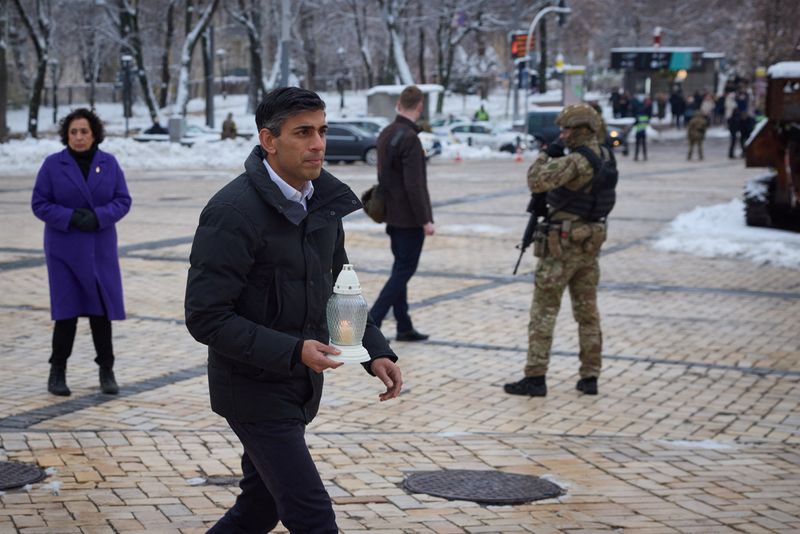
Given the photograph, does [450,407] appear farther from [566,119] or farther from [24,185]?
[24,185]

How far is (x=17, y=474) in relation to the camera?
5.67 m

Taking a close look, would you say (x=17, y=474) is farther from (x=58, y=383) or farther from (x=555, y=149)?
(x=555, y=149)

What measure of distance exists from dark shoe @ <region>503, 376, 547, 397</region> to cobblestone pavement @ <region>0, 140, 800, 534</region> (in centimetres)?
7

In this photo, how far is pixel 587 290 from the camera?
7.95 metres

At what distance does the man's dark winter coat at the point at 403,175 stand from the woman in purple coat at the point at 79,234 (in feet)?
7.99

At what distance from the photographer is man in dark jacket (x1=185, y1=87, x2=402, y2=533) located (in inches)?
140

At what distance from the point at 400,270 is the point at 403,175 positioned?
2.33 ft

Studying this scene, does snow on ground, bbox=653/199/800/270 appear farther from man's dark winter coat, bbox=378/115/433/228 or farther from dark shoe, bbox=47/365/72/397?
dark shoe, bbox=47/365/72/397

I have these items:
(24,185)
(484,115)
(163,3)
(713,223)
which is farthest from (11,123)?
(713,223)

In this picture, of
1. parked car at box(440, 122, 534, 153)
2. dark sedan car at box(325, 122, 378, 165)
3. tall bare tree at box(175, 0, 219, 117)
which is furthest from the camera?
tall bare tree at box(175, 0, 219, 117)

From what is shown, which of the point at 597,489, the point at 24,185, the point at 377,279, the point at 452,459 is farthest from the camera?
the point at 24,185

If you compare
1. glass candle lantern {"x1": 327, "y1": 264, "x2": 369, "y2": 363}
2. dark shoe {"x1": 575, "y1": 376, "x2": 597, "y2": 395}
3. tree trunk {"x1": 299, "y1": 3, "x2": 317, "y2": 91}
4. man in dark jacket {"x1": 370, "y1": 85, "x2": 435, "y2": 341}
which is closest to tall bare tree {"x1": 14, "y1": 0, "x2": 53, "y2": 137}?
tree trunk {"x1": 299, "y1": 3, "x2": 317, "y2": 91}

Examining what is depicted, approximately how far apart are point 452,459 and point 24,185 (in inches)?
835

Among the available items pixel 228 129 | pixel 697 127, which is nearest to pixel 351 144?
pixel 228 129
